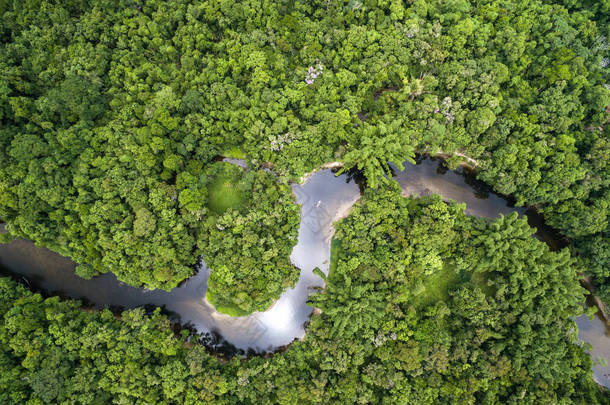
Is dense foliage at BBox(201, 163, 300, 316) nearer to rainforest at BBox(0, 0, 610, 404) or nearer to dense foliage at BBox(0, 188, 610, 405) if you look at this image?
rainforest at BBox(0, 0, 610, 404)

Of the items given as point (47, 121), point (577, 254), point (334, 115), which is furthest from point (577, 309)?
point (47, 121)

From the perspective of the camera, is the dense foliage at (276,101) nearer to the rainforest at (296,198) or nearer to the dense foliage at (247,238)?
the rainforest at (296,198)

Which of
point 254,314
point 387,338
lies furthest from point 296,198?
point 387,338

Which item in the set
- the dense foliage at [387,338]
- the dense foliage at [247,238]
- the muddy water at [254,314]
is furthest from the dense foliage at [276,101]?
the dense foliage at [387,338]

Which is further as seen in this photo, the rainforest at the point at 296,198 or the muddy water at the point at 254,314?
the muddy water at the point at 254,314

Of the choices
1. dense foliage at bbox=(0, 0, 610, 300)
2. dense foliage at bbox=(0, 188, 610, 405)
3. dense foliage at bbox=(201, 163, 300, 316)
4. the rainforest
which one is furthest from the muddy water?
dense foliage at bbox=(0, 0, 610, 300)

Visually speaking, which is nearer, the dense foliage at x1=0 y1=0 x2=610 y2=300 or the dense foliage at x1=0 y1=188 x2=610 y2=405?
the dense foliage at x1=0 y1=188 x2=610 y2=405
